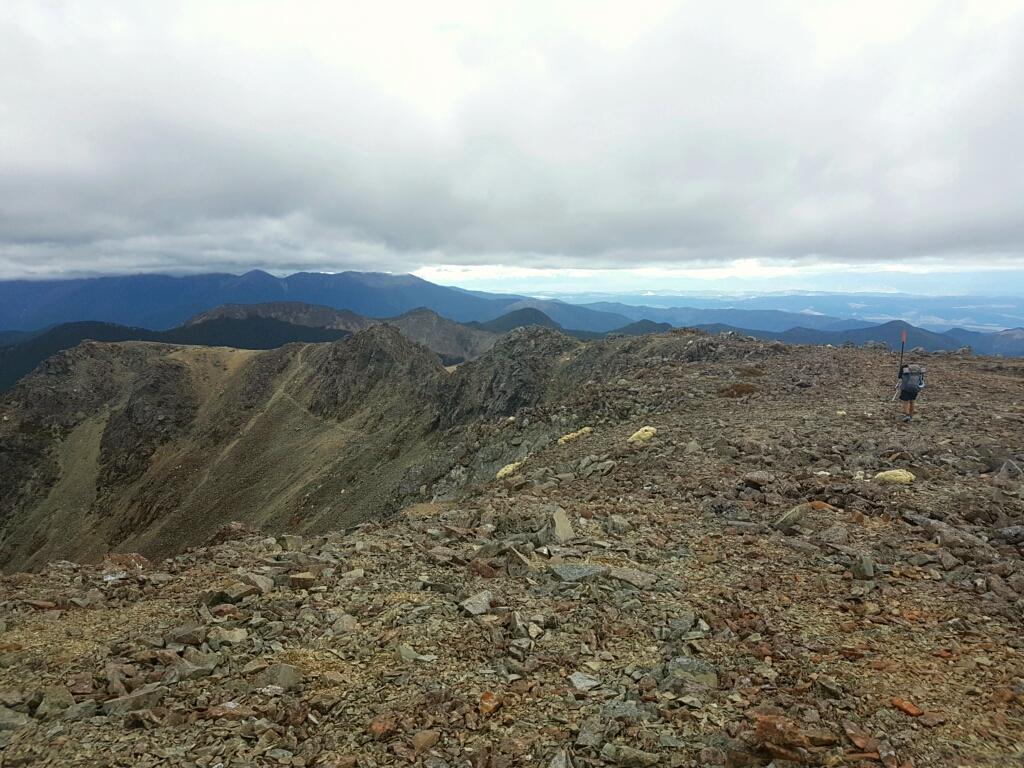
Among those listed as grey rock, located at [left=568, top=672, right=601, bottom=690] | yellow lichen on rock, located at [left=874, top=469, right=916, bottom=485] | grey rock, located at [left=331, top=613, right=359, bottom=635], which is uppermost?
yellow lichen on rock, located at [left=874, top=469, right=916, bottom=485]

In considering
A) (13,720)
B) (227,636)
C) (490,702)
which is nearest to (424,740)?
(490,702)

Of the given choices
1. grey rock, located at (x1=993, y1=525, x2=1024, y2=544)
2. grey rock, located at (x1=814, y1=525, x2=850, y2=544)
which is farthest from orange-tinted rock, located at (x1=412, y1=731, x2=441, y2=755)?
grey rock, located at (x1=993, y1=525, x2=1024, y2=544)

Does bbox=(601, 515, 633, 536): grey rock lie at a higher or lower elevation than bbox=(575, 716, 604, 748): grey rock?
lower

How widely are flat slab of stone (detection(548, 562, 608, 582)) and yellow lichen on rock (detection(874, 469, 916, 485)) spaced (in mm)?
7535

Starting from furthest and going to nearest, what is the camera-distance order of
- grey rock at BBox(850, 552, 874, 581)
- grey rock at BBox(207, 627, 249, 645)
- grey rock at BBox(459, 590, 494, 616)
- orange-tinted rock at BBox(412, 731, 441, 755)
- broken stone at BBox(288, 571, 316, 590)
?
1. broken stone at BBox(288, 571, 316, 590)
2. grey rock at BBox(850, 552, 874, 581)
3. grey rock at BBox(459, 590, 494, 616)
4. grey rock at BBox(207, 627, 249, 645)
5. orange-tinted rock at BBox(412, 731, 441, 755)

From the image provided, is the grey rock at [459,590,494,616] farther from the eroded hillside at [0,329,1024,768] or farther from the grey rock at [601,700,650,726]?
the grey rock at [601,700,650,726]

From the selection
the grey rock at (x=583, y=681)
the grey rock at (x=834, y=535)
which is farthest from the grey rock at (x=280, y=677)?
the grey rock at (x=834, y=535)

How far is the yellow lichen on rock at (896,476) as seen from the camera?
36.4 feet

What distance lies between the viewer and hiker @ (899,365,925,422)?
53.6 ft

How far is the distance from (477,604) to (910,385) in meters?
16.7

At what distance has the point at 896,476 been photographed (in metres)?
11.3

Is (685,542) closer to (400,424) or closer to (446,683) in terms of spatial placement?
(446,683)

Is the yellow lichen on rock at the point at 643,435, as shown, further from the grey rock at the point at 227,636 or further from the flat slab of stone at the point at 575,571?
the grey rock at the point at 227,636

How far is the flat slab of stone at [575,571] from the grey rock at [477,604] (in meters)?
1.22
